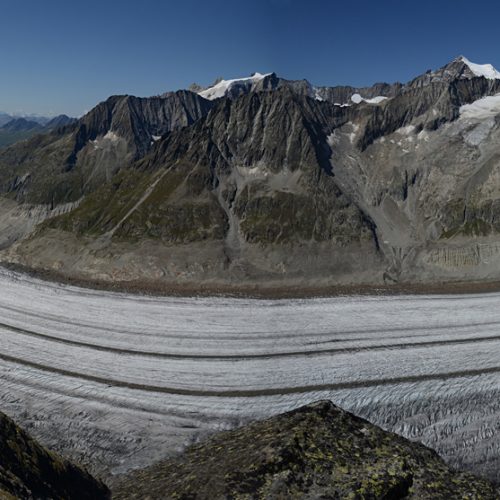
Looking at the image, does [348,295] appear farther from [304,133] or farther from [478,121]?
[478,121]

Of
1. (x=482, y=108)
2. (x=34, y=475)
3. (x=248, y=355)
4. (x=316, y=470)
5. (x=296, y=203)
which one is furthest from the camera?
(x=482, y=108)

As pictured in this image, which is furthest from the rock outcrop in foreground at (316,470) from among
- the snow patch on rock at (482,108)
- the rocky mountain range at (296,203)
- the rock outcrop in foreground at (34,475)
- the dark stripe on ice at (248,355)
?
the snow patch on rock at (482,108)

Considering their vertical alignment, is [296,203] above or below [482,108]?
below

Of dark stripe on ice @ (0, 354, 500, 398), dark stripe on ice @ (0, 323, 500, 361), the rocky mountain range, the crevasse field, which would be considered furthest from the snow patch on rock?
dark stripe on ice @ (0, 354, 500, 398)

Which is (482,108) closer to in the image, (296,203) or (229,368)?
(296,203)

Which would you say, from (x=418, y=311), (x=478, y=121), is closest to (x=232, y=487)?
(x=418, y=311)

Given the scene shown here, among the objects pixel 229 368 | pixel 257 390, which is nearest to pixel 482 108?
pixel 229 368

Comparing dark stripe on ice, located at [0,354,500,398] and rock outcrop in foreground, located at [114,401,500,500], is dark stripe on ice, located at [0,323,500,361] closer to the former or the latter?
dark stripe on ice, located at [0,354,500,398]
